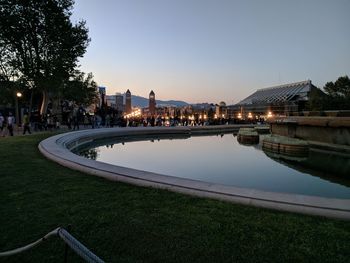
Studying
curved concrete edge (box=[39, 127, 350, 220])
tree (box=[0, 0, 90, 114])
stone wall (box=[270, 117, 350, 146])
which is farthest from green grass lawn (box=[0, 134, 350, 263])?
tree (box=[0, 0, 90, 114])

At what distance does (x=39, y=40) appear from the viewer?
30797mm

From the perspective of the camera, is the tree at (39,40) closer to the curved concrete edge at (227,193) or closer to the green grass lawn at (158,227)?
the curved concrete edge at (227,193)

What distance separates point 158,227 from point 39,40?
105 ft

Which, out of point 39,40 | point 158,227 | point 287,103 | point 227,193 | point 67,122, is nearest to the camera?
point 158,227

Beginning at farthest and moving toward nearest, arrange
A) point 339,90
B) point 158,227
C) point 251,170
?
point 339,90
point 251,170
point 158,227

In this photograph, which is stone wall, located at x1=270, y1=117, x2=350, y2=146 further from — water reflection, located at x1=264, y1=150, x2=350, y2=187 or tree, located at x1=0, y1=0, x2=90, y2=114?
tree, located at x1=0, y1=0, x2=90, y2=114

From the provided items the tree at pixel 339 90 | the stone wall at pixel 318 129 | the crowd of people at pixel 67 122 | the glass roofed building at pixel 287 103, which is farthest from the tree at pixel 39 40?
the glass roofed building at pixel 287 103

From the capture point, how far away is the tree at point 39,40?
2872 centimetres

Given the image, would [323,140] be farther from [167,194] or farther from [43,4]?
[43,4]

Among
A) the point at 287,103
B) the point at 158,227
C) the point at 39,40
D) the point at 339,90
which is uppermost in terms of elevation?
the point at 39,40

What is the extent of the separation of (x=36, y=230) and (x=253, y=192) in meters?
4.27

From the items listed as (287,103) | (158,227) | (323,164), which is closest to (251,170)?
(323,164)

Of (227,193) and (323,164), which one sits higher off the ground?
(227,193)

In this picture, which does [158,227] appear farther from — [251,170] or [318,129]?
[318,129]
